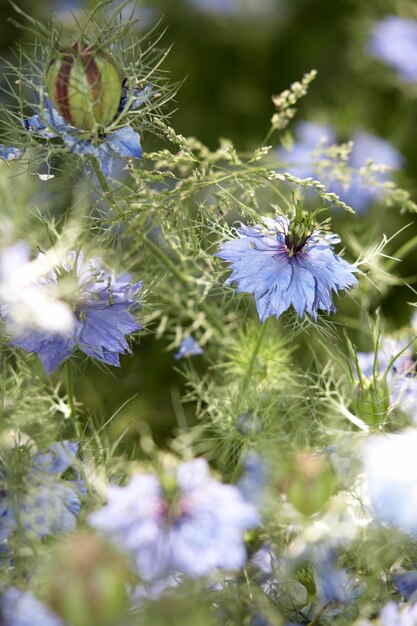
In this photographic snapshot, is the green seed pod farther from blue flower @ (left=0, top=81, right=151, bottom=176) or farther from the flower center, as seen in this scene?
the flower center

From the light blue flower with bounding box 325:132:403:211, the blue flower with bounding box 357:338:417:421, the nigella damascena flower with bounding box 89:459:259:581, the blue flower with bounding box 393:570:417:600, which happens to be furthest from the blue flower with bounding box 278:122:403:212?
the nigella damascena flower with bounding box 89:459:259:581

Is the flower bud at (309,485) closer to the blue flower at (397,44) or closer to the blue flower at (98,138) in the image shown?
the blue flower at (98,138)

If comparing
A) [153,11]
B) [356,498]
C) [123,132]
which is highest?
[123,132]

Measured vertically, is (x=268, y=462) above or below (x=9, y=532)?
above

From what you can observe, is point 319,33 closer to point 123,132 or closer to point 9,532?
point 123,132

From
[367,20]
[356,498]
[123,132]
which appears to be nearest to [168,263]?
[123,132]

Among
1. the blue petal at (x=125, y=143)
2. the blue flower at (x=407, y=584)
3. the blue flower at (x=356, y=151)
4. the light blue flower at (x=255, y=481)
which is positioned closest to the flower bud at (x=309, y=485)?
the light blue flower at (x=255, y=481)
